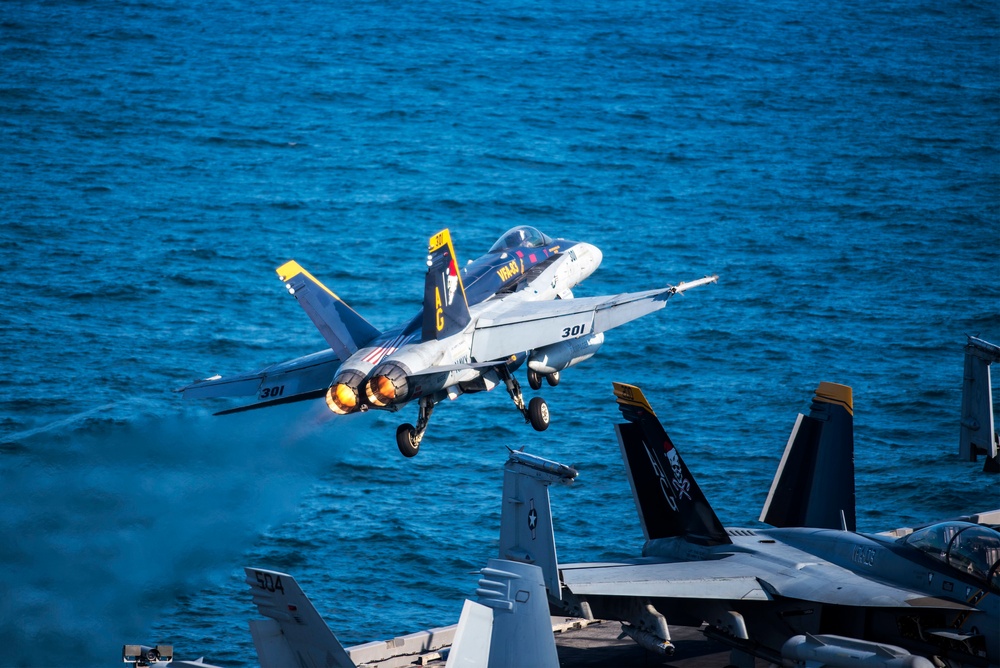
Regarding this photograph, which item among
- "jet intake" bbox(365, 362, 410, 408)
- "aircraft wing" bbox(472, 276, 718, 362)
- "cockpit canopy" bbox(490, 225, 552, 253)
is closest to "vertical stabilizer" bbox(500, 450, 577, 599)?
"jet intake" bbox(365, 362, 410, 408)

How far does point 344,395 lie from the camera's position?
1361 inches

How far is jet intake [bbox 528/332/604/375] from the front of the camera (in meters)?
41.5

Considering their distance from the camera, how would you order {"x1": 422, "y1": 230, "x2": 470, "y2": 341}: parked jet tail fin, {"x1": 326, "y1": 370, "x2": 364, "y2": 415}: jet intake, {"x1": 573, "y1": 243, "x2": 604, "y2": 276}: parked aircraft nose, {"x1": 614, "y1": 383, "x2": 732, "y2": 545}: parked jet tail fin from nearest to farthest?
{"x1": 326, "y1": 370, "x2": 364, "y2": 415}: jet intake → {"x1": 614, "y1": 383, "x2": 732, "y2": 545}: parked jet tail fin → {"x1": 422, "y1": 230, "x2": 470, "y2": 341}: parked jet tail fin → {"x1": 573, "y1": 243, "x2": 604, "y2": 276}: parked aircraft nose

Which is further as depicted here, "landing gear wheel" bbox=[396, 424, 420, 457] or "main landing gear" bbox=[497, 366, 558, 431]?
"main landing gear" bbox=[497, 366, 558, 431]

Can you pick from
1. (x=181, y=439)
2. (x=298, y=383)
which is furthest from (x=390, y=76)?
(x=298, y=383)

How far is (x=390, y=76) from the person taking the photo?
538 ft

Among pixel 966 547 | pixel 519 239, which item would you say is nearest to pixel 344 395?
pixel 519 239

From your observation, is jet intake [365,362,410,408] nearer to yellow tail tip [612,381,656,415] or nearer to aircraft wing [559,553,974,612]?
yellow tail tip [612,381,656,415]

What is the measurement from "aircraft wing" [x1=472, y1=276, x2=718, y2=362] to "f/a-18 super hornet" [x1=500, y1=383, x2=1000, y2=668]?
4260 millimetres

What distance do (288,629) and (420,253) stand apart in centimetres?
9373

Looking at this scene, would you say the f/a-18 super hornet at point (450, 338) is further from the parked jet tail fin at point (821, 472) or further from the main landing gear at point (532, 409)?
the parked jet tail fin at point (821, 472)

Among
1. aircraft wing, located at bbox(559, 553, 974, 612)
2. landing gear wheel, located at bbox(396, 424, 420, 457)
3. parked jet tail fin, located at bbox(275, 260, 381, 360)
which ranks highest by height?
parked jet tail fin, located at bbox(275, 260, 381, 360)

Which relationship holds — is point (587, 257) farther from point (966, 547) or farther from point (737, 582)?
point (966, 547)

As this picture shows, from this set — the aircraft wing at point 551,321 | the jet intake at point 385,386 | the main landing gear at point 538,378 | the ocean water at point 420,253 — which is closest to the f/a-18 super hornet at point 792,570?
the aircraft wing at point 551,321
